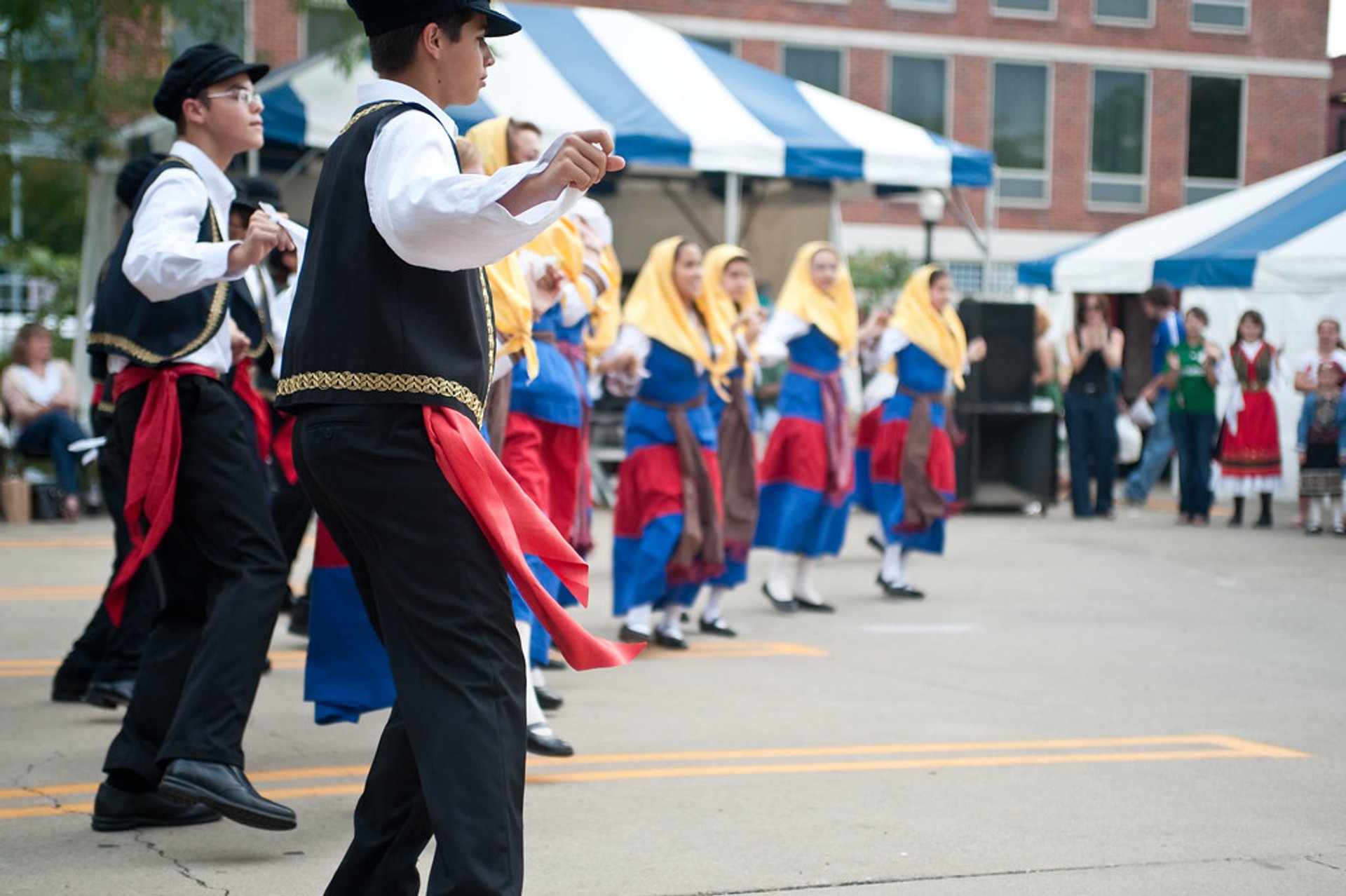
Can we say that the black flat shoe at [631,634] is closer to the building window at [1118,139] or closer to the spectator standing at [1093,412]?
the spectator standing at [1093,412]

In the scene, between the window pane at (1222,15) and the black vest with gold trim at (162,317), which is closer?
the black vest with gold trim at (162,317)

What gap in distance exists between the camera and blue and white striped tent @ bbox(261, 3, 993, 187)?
14.3m

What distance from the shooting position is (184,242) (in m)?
4.35

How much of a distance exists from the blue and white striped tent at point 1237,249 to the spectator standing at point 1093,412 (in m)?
1.65

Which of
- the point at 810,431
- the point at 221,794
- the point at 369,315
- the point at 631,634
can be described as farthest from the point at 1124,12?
the point at 369,315

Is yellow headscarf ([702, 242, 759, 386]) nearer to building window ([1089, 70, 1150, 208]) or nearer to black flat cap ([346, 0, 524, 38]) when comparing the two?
black flat cap ([346, 0, 524, 38])

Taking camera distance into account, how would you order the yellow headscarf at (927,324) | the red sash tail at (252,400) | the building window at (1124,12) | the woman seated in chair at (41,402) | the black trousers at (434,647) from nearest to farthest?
the black trousers at (434,647) → the red sash tail at (252,400) → the yellow headscarf at (927,324) → the woman seated in chair at (41,402) → the building window at (1124,12)

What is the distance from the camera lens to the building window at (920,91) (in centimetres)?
3275

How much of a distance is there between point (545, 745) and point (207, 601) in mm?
1280

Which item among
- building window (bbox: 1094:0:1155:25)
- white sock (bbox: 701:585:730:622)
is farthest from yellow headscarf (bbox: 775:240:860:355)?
building window (bbox: 1094:0:1155:25)

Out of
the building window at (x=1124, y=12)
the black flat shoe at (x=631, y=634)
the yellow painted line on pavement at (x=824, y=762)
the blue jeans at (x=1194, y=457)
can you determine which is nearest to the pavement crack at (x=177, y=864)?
the yellow painted line on pavement at (x=824, y=762)

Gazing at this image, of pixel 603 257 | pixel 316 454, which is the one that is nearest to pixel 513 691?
pixel 316 454

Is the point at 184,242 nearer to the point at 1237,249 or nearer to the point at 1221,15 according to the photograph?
the point at 1237,249

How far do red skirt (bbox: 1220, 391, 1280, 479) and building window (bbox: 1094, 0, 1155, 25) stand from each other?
19895 millimetres
